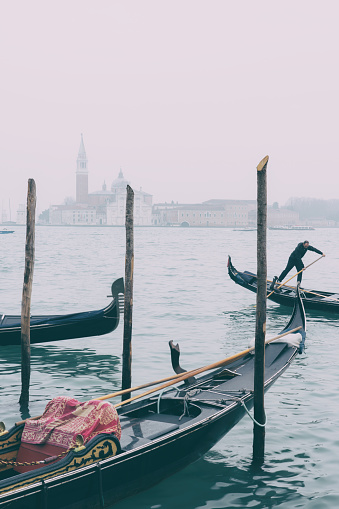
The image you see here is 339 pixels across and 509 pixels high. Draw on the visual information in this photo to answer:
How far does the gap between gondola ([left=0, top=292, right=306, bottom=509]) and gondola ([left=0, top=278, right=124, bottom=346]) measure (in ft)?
9.59

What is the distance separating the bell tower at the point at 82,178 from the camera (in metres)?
116

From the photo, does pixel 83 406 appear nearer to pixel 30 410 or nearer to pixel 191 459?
pixel 191 459

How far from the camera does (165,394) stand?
4.97m

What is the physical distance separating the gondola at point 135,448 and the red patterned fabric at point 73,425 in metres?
0.02

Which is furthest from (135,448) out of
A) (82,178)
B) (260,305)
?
(82,178)

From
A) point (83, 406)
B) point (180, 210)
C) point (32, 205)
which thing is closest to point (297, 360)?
point (32, 205)

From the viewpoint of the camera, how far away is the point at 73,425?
150 inches

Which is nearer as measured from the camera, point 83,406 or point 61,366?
point 83,406

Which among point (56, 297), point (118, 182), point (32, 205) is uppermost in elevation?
point (118, 182)

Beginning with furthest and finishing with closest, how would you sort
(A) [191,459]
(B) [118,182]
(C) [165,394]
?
(B) [118,182]
(C) [165,394]
(A) [191,459]

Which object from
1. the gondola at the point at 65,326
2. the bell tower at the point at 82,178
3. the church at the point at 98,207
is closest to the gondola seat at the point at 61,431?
the gondola at the point at 65,326

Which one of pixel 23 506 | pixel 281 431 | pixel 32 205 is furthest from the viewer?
pixel 32 205

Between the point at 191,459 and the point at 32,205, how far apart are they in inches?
121

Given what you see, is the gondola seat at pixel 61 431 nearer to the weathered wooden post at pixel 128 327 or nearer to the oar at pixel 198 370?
the oar at pixel 198 370
